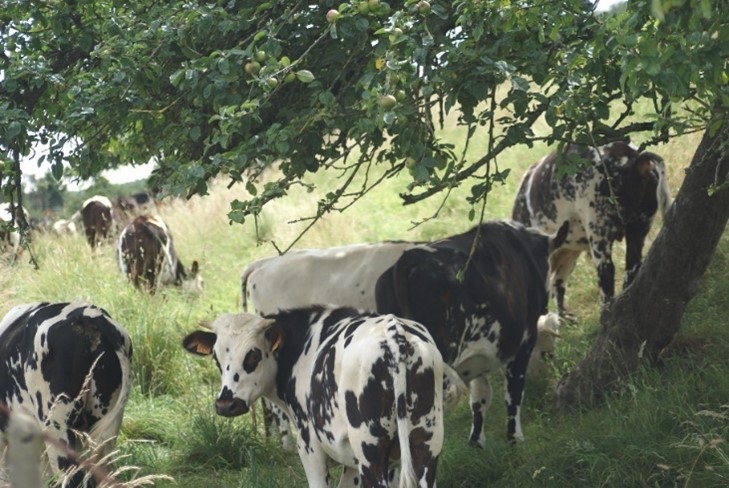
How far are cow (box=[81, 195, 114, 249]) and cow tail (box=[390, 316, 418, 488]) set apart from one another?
1386 cm

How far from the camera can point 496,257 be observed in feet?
28.8

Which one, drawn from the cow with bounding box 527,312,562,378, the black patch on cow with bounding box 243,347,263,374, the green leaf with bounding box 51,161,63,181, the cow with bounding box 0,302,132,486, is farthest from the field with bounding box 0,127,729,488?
the green leaf with bounding box 51,161,63,181

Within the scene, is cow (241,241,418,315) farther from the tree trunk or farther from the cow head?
the tree trunk

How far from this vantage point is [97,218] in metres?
19.5

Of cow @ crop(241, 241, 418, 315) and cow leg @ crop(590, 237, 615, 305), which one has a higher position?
cow @ crop(241, 241, 418, 315)

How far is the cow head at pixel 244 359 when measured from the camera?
683 centimetres

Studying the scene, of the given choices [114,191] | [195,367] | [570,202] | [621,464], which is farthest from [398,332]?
[114,191]

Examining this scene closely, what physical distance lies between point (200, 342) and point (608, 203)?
5.54 meters

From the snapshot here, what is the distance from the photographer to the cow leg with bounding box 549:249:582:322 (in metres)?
12.4

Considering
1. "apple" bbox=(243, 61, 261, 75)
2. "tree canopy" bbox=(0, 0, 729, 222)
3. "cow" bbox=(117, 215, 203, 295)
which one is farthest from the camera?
"cow" bbox=(117, 215, 203, 295)

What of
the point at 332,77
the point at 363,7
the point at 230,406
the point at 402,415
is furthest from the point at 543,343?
the point at 363,7

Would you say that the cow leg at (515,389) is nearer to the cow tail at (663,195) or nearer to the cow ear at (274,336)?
the cow ear at (274,336)

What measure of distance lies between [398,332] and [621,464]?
2021 mm

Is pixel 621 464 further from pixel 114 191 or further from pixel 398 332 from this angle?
pixel 114 191
